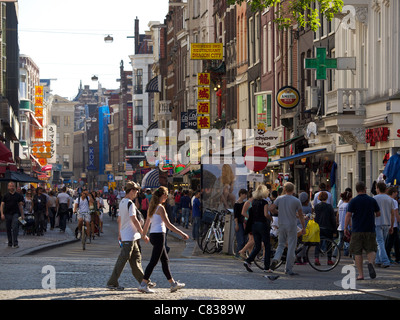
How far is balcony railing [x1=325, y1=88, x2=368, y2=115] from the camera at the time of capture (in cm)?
3347

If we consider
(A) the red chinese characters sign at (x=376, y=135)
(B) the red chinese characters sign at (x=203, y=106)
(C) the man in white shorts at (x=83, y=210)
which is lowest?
(C) the man in white shorts at (x=83, y=210)

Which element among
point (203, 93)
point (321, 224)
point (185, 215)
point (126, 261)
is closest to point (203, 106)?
point (203, 93)

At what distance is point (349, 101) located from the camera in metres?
34.0

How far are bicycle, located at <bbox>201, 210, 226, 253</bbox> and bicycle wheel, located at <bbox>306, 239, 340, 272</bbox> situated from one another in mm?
6299

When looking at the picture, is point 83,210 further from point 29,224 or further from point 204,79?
point 204,79

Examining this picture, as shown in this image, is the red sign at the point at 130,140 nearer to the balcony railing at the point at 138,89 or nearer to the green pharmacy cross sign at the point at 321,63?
the balcony railing at the point at 138,89

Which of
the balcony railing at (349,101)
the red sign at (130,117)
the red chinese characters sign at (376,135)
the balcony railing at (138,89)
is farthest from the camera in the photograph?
the red sign at (130,117)

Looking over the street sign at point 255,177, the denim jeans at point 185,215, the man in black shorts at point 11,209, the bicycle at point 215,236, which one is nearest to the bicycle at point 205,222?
the bicycle at point 215,236

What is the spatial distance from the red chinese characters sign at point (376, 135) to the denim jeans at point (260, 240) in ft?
A: 38.4

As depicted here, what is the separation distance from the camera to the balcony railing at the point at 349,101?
33.5m

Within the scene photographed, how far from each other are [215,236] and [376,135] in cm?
717

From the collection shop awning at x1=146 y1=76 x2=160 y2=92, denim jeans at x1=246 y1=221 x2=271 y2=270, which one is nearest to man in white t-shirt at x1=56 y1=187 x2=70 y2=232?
denim jeans at x1=246 y1=221 x2=271 y2=270
